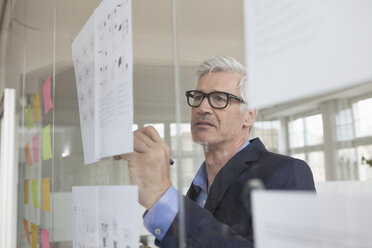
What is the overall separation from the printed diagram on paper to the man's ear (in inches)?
13.4

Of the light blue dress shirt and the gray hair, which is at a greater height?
the gray hair

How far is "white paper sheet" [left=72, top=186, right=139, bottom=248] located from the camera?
0.81 m

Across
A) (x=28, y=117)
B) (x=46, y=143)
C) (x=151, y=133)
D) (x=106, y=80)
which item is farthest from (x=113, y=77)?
(x=28, y=117)

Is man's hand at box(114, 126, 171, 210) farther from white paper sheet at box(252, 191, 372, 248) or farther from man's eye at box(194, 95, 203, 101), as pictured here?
white paper sheet at box(252, 191, 372, 248)

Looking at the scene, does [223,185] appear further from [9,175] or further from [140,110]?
[9,175]

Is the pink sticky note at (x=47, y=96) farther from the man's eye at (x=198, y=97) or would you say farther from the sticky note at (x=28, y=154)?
the man's eye at (x=198, y=97)

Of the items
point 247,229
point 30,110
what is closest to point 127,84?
point 247,229

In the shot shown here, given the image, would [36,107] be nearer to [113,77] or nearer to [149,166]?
[113,77]

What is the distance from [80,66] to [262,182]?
0.80 m

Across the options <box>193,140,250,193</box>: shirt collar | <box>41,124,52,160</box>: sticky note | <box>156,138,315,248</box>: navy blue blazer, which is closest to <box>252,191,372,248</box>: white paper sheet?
<box>156,138,315,248</box>: navy blue blazer

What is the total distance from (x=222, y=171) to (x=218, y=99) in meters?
0.09

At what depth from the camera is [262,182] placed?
0.48m

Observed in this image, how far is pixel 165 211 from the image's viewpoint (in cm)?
71

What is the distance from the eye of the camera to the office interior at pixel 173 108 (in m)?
0.39
